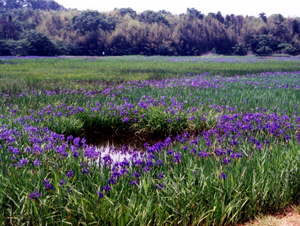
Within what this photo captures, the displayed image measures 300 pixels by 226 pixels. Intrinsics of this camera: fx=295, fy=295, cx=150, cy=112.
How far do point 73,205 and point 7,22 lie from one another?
52297 mm

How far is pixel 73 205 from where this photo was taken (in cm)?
293

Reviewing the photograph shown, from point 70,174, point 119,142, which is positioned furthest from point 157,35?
point 70,174

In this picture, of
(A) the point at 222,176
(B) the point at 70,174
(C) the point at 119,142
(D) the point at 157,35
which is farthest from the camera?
(D) the point at 157,35

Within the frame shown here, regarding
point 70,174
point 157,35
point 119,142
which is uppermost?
point 157,35

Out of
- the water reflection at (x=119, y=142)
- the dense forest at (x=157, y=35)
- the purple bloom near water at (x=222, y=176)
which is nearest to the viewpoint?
the purple bloom near water at (x=222, y=176)

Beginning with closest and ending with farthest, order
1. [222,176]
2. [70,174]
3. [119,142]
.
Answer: [222,176] → [70,174] → [119,142]

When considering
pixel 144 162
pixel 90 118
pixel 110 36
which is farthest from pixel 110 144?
pixel 110 36

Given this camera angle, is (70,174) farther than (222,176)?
Yes

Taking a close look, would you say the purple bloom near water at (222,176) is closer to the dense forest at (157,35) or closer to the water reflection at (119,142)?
the water reflection at (119,142)

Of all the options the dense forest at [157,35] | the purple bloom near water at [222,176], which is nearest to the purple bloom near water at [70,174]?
the purple bloom near water at [222,176]

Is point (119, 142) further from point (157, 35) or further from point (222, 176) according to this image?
point (157, 35)

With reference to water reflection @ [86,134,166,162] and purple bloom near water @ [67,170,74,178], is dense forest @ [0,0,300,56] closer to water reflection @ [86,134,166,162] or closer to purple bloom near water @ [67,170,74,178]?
water reflection @ [86,134,166,162]

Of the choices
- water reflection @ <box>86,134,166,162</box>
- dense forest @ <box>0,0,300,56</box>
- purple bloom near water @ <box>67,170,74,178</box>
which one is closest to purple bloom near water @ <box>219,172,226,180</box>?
purple bloom near water @ <box>67,170,74,178</box>

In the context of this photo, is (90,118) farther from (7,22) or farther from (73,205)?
(7,22)
